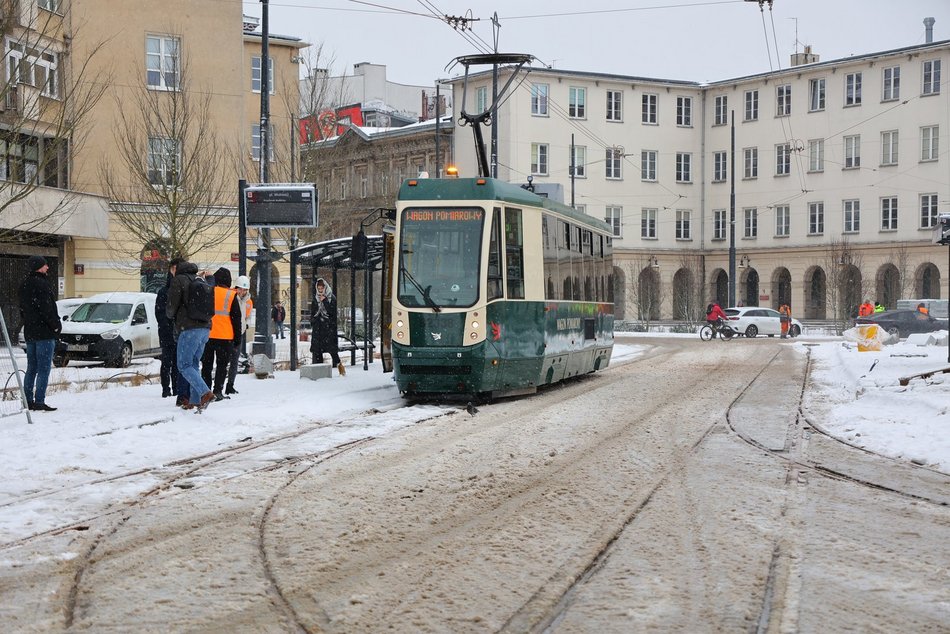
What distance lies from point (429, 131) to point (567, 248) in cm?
5566

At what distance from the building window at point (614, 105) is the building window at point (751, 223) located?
31.0 ft

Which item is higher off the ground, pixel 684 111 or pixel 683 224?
pixel 684 111

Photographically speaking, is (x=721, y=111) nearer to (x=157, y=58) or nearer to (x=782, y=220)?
(x=782, y=220)

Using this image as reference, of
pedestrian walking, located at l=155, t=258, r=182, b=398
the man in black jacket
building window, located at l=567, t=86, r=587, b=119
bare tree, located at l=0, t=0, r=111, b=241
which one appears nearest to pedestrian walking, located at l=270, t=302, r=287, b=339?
bare tree, located at l=0, t=0, r=111, b=241

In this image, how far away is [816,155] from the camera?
67250 millimetres

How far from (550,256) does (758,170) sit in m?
55.4

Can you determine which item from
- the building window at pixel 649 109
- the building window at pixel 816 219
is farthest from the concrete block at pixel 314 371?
the building window at pixel 649 109

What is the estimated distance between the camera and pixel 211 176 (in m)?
35.3

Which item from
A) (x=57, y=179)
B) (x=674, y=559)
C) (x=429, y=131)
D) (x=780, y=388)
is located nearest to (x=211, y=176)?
(x=57, y=179)

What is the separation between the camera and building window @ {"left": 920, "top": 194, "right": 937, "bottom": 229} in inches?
2468

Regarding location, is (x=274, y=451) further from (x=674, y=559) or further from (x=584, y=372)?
(x=584, y=372)

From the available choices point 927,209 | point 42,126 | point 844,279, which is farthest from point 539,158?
point 42,126

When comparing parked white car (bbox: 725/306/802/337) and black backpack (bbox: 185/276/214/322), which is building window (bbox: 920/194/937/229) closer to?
parked white car (bbox: 725/306/802/337)

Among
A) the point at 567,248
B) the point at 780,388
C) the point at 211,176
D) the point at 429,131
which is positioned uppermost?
the point at 429,131
